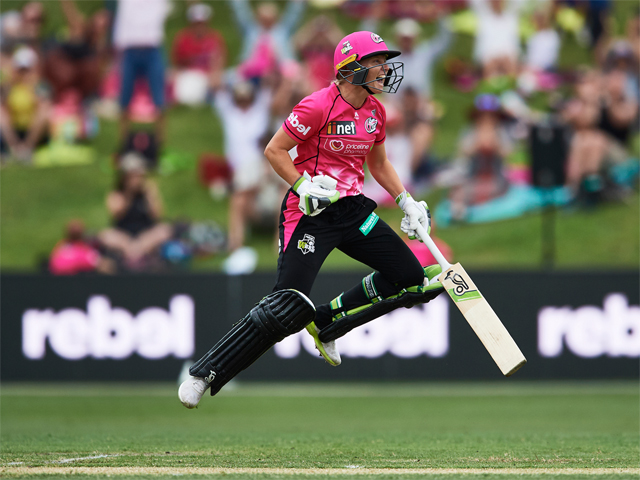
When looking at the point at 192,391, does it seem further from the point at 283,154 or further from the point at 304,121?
the point at 304,121

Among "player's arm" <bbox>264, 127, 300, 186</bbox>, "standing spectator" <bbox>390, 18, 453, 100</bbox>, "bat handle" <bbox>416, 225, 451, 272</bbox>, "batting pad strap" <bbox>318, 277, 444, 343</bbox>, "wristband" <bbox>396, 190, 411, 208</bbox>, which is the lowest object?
"batting pad strap" <bbox>318, 277, 444, 343</bbox>

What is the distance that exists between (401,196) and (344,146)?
1.87 ft

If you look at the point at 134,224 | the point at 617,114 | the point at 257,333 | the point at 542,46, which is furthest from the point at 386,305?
the point at 542,46

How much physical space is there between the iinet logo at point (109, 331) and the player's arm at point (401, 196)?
4953 millimetres

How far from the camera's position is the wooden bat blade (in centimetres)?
503

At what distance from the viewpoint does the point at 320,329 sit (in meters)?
5.66

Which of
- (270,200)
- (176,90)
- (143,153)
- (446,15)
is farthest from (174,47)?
(446,15)

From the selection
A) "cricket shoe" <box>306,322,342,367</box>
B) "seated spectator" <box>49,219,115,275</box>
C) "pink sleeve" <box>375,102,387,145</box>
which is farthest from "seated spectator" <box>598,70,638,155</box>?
"cricket shoe" <box>306,322,342,367</box>

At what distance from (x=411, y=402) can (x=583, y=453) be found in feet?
12.6

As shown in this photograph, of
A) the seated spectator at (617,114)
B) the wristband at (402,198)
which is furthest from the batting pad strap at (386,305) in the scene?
the seated spectator at (617,114)

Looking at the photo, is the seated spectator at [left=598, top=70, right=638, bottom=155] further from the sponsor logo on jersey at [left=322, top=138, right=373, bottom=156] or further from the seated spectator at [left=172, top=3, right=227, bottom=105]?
the sponsor logo on jersey at [left=322, top=138, right=373, bottom=156]

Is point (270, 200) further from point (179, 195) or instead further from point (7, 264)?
point (7, 264)

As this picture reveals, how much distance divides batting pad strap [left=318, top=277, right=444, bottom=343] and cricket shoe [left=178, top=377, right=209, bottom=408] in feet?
A: 2.86

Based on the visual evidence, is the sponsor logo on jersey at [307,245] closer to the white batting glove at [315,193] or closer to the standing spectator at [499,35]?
the white batting glove at [315,193]
